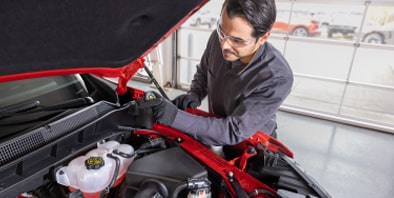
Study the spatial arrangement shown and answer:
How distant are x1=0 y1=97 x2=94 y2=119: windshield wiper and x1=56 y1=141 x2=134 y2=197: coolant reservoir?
0.29 m

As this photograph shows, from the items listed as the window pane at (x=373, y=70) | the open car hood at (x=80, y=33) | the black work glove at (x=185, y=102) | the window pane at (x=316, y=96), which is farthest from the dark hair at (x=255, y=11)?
the window pane at (x=373, y=70)

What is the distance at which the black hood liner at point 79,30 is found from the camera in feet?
1.98

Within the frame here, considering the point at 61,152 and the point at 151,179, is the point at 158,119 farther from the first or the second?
the point at 61,152

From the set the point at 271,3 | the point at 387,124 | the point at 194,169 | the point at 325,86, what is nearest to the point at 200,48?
the point at 325,86

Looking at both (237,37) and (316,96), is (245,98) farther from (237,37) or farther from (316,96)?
(316,96)

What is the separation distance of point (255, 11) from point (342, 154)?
2377 millimetres

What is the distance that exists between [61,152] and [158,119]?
A: 37 cm

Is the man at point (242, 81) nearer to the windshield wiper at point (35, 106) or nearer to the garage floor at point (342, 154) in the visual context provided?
the windshield wiper at point (35, 106)

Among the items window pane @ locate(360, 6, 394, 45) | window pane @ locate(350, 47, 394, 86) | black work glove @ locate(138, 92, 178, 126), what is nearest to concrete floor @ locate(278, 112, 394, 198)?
window pane @ locate(360, 6, 394, 45)

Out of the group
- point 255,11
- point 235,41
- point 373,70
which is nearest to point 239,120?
point 235,41

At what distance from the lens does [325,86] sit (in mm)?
4438

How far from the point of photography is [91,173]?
0.87 meters

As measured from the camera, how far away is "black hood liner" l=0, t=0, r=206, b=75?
0.60 meters

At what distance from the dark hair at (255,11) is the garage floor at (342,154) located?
1.84 metres
